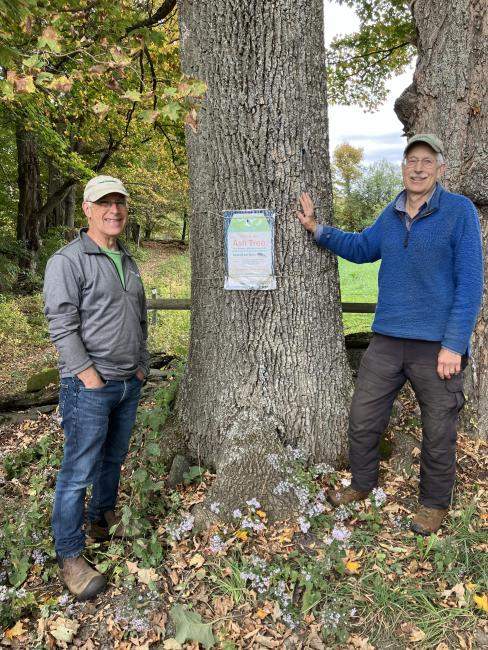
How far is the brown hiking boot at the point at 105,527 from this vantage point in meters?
3.01

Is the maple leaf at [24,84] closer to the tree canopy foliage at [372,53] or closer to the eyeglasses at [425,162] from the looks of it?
the eyeglasses at [425,162]

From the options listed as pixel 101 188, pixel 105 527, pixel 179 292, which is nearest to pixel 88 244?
pixel 101 188

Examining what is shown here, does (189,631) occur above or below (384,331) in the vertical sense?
below

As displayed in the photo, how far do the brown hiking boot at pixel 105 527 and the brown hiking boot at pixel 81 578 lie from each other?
295 mm

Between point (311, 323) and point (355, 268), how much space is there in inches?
723

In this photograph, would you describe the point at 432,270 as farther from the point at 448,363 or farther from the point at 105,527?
the point at 105,527

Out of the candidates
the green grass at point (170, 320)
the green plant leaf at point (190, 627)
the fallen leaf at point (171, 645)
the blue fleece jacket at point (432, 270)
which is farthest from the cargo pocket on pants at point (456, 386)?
the green grass at point (170, 320)

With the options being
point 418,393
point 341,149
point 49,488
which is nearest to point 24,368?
point 49,488

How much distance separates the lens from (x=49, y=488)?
3516mm

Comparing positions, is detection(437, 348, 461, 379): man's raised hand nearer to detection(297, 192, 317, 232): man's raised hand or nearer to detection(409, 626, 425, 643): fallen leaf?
detection(297, 192, 317, 232): man's raised hand

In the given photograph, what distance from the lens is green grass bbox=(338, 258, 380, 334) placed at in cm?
1073

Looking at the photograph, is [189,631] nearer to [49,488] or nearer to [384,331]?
[49,488]

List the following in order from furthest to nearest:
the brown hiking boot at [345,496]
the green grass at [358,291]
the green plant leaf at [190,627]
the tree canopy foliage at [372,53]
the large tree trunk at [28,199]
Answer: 1. the large tree trunk at [28,199]
2. the green grass at [358,291]
3. the tree canopy foliage at [372,53]
4. the brown hiking boot at [345,496]
5. the green plant leaf at [190,627]

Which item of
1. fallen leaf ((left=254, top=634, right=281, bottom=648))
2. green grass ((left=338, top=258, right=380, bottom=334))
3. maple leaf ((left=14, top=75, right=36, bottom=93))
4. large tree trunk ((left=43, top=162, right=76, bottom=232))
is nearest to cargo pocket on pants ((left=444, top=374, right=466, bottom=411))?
fallen leaf ((left=254, top=634, right=281, bottom=648))
